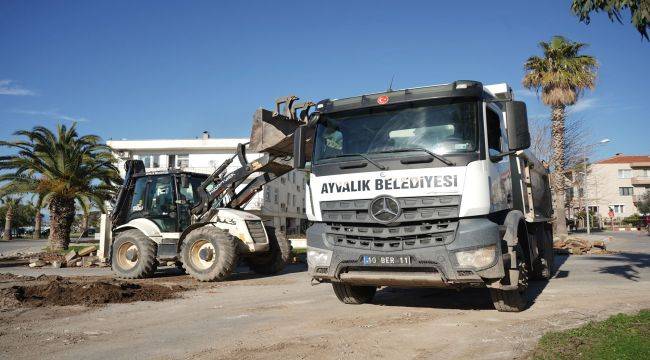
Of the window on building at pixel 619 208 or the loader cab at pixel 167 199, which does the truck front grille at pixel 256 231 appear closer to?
the loader cab at pixel 167 199

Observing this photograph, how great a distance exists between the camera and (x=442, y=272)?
587 centimetres

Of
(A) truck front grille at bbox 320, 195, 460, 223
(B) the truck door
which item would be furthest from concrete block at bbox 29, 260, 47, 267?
(B) the truck door

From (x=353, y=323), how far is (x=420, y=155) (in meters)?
2.24

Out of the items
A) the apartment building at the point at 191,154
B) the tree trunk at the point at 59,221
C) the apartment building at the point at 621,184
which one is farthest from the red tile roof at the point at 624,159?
the tree trunk at the point at 59,221

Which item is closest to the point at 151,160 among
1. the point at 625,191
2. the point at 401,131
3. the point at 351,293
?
the point at 351,293

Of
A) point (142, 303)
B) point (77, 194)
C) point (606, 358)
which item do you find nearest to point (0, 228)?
point (77, 194)

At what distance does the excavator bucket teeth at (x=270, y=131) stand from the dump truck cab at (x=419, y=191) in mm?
3866

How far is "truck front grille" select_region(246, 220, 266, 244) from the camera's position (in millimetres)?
12195

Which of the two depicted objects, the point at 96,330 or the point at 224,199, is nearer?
the point at 96,330

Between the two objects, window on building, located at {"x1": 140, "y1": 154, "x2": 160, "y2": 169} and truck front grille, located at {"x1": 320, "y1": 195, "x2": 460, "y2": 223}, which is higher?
window on building, located at {"x1": 140, "y1": 154, "x2": 160, "y2": 169}

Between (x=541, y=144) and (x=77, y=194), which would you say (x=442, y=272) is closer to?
(x=77, y=194)

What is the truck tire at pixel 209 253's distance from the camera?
1136 centimetres

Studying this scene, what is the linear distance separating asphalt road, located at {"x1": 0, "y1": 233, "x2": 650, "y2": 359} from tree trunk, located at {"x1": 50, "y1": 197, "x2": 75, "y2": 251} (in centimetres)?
1774

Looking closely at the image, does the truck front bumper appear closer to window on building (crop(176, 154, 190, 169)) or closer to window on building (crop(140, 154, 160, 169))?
window on building (crop(176, 154, 190, 169))
